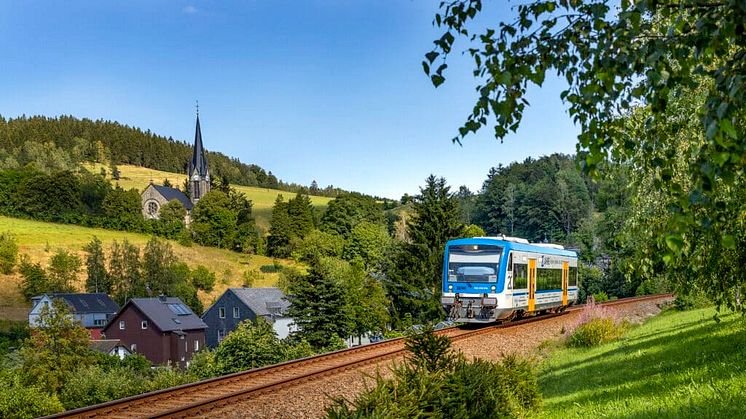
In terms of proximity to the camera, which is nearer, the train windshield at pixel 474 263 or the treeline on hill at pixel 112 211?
the train windshield at pixel 474 263

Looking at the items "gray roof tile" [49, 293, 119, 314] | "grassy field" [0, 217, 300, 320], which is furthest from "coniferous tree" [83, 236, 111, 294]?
"gray roof tile" [49, 293, 119, 314]

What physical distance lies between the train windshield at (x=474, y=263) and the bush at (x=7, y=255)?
7625cm

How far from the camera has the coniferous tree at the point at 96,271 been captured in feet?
299

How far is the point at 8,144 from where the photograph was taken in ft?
584

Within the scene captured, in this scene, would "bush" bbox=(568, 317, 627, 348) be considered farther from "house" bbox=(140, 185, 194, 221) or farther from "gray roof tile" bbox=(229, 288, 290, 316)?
"house" bbox=(140, 185, 194, 221)

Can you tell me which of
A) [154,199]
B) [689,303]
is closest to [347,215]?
[154,199]

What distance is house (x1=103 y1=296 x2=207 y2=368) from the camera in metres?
74.2

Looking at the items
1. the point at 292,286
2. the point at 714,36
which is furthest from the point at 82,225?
the point at 714,36

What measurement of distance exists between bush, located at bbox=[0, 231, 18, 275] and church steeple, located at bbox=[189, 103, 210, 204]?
215ft

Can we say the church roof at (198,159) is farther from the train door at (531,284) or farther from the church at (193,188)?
the train door at (531,284)

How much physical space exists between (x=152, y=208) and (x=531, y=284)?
12417cm

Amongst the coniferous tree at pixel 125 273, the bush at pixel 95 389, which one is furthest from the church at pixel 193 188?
the bush at pixel 95 389

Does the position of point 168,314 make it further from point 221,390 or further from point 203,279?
point 221,390

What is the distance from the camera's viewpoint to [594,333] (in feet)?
78.4
